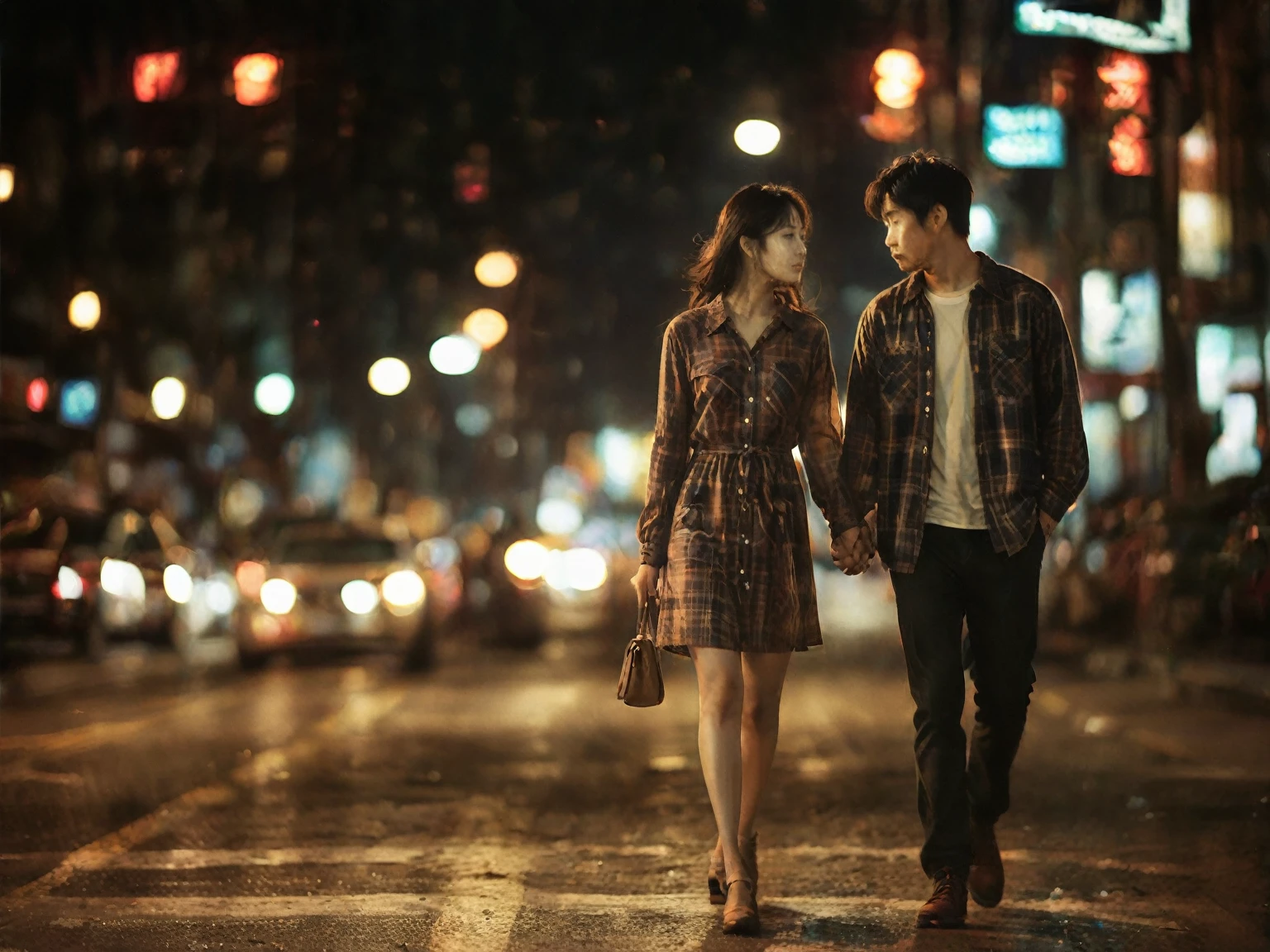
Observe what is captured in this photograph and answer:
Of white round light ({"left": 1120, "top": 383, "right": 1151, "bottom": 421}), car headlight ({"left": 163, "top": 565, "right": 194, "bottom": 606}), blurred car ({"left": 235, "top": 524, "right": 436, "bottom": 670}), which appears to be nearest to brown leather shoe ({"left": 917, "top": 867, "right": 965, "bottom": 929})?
blurred car ({"left": 235, "top": 524, "right": 436, "bottom": 670})

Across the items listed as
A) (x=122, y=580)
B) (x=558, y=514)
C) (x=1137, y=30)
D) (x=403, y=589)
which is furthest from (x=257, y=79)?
(x=558, y=514)

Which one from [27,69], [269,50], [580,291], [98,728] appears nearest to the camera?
[98,728]

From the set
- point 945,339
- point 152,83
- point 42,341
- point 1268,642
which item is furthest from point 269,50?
point 42,341

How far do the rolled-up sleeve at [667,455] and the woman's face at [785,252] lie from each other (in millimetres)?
360

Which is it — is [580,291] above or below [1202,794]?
above

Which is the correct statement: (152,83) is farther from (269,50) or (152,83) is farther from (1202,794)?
(1202,794)

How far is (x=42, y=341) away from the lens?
31.8 m

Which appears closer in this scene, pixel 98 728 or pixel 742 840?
pixel 742 840

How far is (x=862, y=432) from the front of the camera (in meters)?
5.93

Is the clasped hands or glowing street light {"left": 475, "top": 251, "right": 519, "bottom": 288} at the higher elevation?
glowing street light {"left": 475, "top": 251, "right": 519, "bottom": 288}

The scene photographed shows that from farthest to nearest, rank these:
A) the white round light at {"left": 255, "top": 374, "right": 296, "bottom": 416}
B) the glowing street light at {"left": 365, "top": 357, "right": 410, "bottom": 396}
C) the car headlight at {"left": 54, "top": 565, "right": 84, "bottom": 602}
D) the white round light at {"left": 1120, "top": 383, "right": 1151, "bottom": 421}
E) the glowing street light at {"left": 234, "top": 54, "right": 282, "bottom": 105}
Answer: the white round light at {"left": 1120, "top": 383, "right": 1151, "bottom": 421} → the white round light at {"left": 255, "top": 374, "right": 296, "bottom": 416} → the glowing street light at {"left": 365, "top": 357, "right": 410, "bottom": 396} → the car headlight at {"left": 54, "top": 565, "right": 84, "bottom": 602} → the glowing street light at {"left": 234, "top": 54, "right": 282, "bottom": 105}

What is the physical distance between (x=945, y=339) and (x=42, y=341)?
1105 inches

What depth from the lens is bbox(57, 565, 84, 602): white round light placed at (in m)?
18.1

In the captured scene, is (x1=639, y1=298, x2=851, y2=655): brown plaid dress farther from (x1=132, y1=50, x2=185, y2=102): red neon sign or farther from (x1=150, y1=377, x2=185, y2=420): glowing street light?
(x1=150, y1=377, x2=185, y2=420): glowing street light
